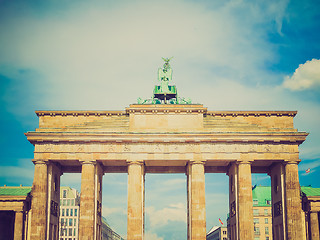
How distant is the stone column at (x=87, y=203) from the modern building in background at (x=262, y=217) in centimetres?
6100

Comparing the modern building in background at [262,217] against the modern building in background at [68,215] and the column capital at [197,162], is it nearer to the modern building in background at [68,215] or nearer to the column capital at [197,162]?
the modern building in background at [68,215]

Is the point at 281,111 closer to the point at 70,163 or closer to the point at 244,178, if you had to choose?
the point at 244,178

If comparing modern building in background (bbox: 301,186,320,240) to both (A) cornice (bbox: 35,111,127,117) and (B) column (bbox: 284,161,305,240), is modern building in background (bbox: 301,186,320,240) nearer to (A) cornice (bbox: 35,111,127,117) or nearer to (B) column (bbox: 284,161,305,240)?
(B) column (bbox: 284,161,305,240)

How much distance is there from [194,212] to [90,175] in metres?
13.5

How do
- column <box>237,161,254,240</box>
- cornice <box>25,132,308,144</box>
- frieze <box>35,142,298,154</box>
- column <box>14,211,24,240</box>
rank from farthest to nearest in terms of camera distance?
frieze <box>35,142,298,154</box> → cornice <box>25,132,308,144</box> → column <box>14,211,24,240</box> → column <box>237,161,254,240</box>

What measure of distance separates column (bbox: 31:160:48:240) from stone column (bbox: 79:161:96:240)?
4.46m

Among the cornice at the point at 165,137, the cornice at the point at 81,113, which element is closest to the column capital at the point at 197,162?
Answer: the cornice at the point at 165,137

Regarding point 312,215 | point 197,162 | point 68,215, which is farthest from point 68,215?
point 312,215

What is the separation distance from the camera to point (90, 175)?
54375 mm

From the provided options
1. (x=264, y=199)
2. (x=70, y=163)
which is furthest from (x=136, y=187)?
(x=264, y=199)

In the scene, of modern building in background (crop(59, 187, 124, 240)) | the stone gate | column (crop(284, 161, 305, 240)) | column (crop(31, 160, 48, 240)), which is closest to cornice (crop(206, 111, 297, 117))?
the stone gate

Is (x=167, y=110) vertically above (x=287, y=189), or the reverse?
(x=167, y=110)

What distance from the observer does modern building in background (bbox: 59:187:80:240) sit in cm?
12671

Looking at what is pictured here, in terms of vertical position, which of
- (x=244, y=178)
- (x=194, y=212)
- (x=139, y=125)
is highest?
(x=139, y=125)
